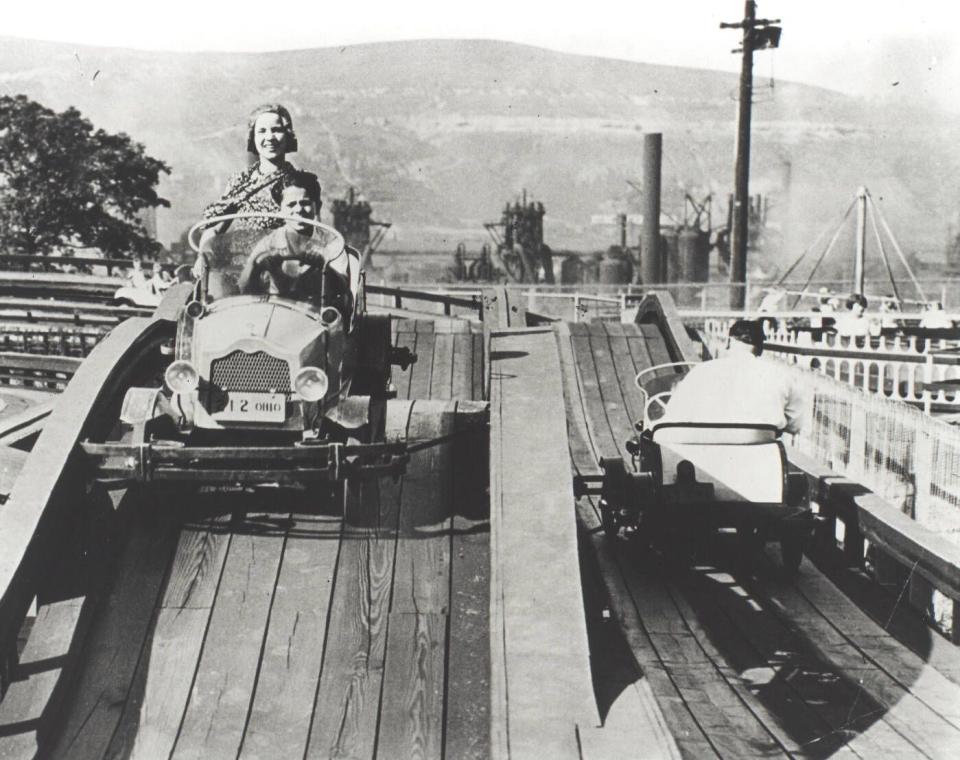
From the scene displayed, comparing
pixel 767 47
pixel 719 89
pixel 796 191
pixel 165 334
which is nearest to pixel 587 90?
pixel 719 89

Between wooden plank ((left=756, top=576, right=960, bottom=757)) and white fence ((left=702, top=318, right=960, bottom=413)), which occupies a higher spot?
white fence ((left=702, top=318, right=960, bottom=413))

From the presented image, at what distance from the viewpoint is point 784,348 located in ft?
60.8

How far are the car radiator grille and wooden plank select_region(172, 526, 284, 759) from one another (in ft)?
2.42

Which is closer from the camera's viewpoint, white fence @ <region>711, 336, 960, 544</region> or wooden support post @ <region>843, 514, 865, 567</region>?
wooden support post @ <region>843, 514, 865, 567</region>

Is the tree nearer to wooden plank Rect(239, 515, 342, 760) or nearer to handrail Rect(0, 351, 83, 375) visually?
handrail Rect(0, 351, 83, 375)

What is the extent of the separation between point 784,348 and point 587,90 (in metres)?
88.1

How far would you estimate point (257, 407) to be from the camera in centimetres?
580

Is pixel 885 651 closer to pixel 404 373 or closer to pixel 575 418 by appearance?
pixel 575 418

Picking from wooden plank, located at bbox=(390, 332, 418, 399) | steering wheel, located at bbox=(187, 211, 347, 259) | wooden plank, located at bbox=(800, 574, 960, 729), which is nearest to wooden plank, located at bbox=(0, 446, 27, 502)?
steering wheel, located at bbox=(187, 211, 347, 259)

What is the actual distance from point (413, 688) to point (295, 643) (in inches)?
23.9

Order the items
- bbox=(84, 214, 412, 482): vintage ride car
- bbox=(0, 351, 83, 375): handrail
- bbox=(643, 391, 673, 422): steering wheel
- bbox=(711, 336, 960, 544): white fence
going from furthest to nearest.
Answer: bbox=(0, 351, 83, 375): handrail, bbox=(711, 336, 960, 544): white fence, bbox=(643, 391, 673, 422): steering wheel, bbox=(84, 214, 412, 482): vintage ride car

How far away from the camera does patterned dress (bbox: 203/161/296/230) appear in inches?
267

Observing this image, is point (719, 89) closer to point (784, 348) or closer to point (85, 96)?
point (85, 96)

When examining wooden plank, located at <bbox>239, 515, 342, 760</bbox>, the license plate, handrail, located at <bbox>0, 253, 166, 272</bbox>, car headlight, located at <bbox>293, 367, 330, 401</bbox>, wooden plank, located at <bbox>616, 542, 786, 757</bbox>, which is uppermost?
handrail, located at <bbox>0, 253, 166, 272</bbox>
